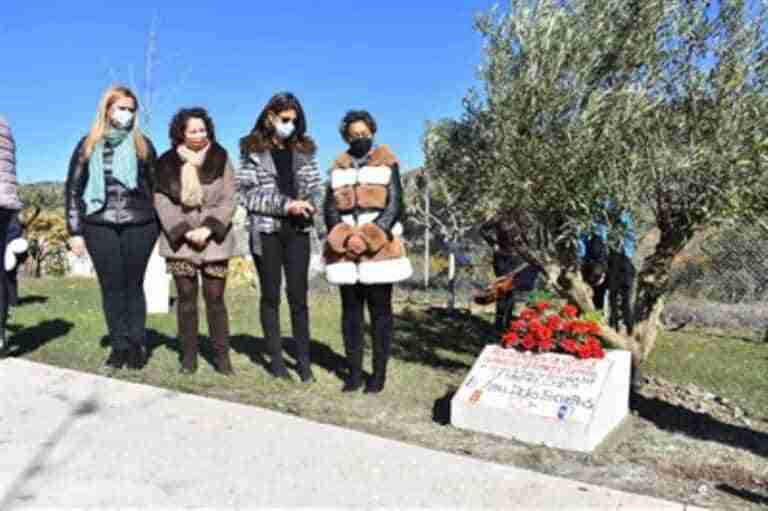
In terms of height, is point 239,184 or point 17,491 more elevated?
point 239,184

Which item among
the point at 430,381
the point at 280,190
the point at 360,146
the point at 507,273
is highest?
the point at 360,146

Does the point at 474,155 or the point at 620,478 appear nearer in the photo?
the point at 620,478

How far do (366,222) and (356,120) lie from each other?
2.26 feet

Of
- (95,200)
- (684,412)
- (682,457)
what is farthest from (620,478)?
(95,200)

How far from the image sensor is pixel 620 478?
13.3 feet

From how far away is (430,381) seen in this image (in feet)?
20.9

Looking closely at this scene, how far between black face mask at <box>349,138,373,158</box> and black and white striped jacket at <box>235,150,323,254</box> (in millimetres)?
443

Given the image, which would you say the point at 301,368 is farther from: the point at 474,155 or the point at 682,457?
the point at 682,457

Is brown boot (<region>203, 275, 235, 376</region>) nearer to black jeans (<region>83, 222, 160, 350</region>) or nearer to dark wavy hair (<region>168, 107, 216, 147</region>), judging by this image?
black jeans (<region>83, 222, 160, 350</region>)

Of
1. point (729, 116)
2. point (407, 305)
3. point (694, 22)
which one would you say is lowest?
point (407, 305)

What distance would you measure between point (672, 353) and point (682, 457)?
4.01 m

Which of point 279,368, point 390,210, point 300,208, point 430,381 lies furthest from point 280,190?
point 430,381

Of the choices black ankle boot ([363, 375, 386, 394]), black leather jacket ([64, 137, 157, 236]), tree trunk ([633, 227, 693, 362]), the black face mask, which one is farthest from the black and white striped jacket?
tree trunk ([633, 227, 693, 362])

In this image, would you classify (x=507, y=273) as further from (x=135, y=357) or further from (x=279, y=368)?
(x=135, y=357)
